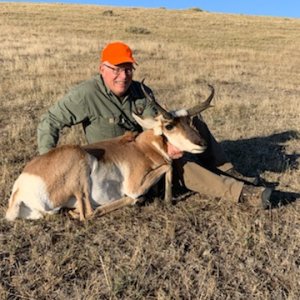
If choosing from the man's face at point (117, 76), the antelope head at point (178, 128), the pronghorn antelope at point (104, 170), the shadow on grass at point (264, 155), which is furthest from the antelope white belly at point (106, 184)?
the shadow on grass at point (264, 155)

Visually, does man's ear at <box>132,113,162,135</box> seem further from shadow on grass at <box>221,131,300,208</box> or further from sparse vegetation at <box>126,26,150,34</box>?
sparse vegetation at <box>126,26,150,34</box>

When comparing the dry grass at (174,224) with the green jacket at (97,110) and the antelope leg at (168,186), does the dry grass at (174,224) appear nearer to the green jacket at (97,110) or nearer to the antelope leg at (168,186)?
the antelope leg at (168,186)

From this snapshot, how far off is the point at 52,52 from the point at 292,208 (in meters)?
13.3

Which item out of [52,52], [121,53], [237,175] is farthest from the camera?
[52,52]

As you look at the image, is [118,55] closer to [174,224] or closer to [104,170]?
[104,170]

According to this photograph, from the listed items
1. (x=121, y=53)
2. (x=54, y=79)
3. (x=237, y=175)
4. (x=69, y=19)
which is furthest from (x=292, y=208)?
(x=69, y=19)

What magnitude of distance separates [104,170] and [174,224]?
92 cm

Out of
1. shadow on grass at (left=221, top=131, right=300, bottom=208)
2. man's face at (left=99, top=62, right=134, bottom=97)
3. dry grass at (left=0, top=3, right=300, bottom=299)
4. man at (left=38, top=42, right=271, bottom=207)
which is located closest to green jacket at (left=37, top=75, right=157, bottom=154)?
man at (left=38, top=42, right=271, bottom=207)

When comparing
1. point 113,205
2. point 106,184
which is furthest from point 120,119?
point 113,205

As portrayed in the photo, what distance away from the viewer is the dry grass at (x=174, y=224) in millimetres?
4059

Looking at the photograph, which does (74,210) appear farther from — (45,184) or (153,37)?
(153,37)

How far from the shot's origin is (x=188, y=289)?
13.1ft

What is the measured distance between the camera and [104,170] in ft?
17.4

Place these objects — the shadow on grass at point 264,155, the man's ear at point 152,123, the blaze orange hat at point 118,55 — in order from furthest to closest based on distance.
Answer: the shadow on grass at point 264,155 → the blaze orange hat at point 118,55 → the man's ear at point 152,123
